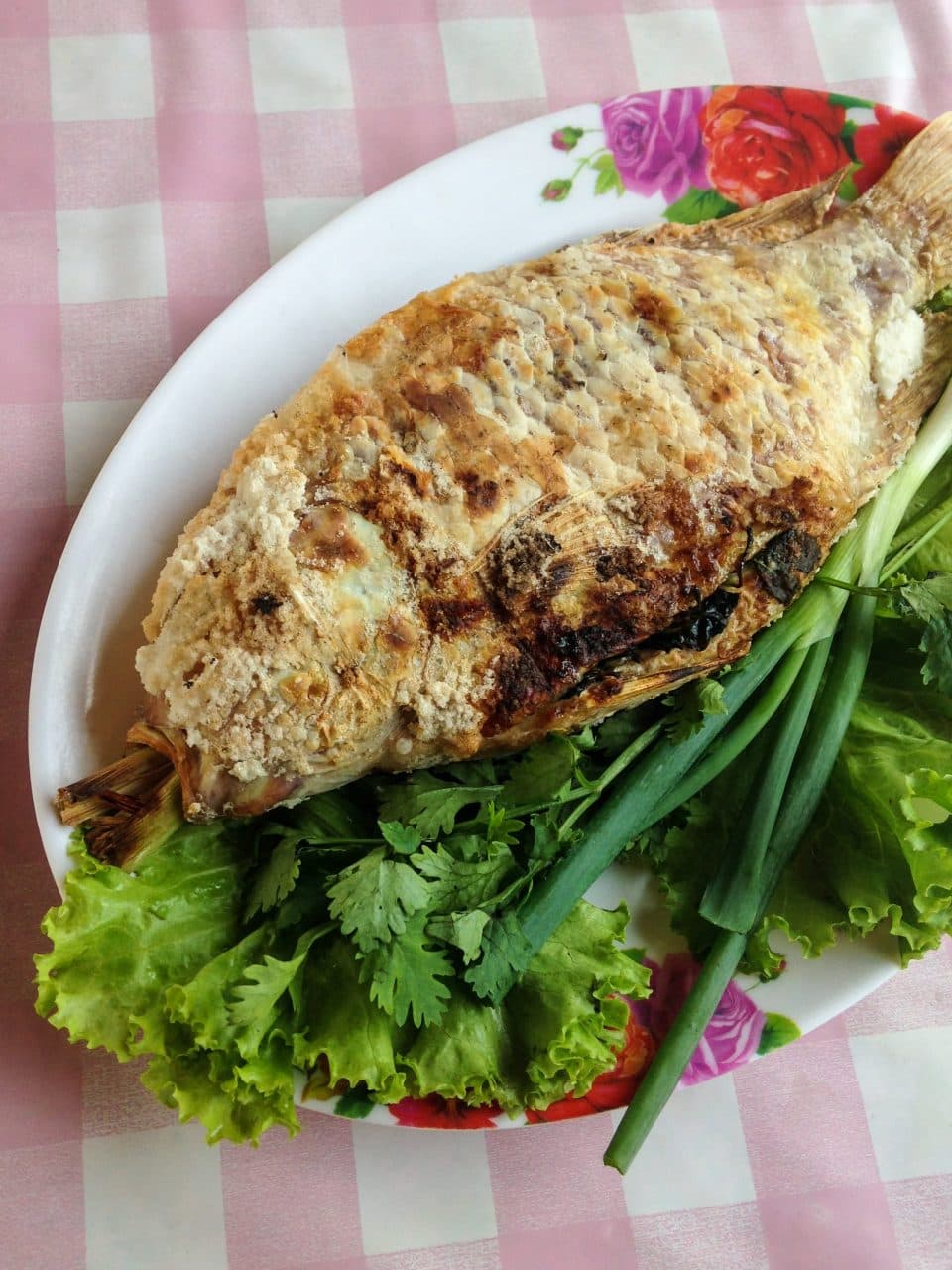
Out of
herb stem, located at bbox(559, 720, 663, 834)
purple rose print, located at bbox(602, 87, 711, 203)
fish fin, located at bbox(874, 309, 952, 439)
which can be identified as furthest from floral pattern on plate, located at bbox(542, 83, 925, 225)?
herb stem, located at bbox(559, 720, 663, 834)

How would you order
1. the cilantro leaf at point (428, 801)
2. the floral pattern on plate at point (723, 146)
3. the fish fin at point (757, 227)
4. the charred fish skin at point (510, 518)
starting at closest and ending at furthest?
1. the charred fish skin at point (510, 518)
2. the cilantro leaf at point (428, 801)
3. the fish fin at point (757, 227)
4. the floral pattern on plate at point (723, 146)

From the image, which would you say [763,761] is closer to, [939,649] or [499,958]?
[939,649]

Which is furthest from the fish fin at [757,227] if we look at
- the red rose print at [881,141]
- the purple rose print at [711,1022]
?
the purple rose print at [711,1022]

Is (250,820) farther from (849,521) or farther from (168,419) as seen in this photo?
(849,521)

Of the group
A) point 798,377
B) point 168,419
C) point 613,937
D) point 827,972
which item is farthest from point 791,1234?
point 168,419

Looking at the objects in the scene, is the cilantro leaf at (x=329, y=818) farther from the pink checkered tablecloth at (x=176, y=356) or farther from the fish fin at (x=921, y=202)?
the fish fin at (x=921, y=202)

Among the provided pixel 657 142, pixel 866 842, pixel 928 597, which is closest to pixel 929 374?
pixel 928 597
